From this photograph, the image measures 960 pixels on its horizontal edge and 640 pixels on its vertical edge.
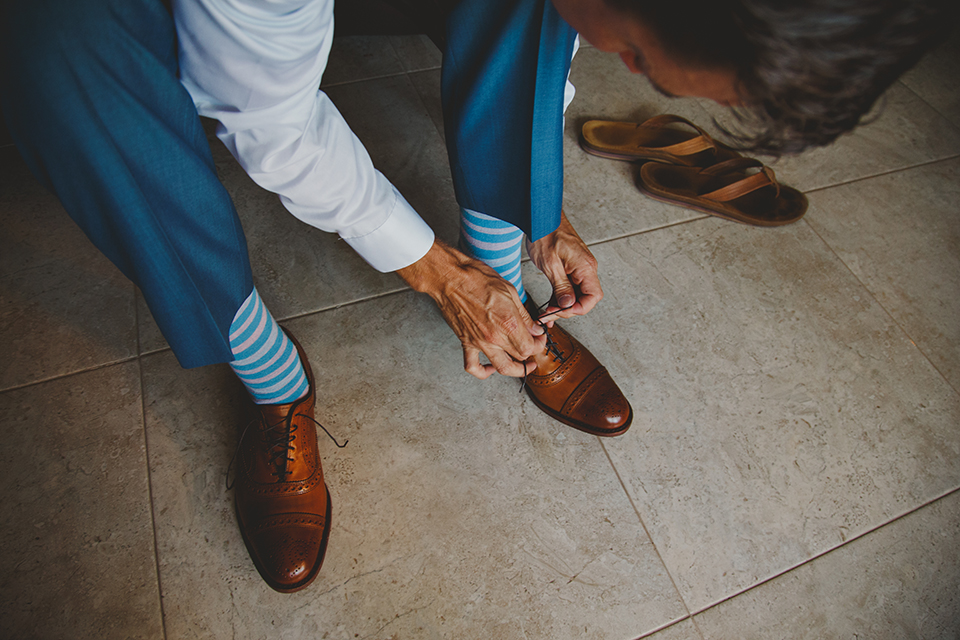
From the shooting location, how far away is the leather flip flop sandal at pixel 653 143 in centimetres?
137

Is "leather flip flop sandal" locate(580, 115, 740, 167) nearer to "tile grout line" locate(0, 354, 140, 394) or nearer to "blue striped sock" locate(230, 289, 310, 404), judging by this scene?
"blue striped sock" locate(230, 289, 310, 404)

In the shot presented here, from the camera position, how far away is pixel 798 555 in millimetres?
931

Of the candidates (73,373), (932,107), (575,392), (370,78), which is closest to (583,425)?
(575,392)

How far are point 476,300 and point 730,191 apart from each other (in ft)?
2.82

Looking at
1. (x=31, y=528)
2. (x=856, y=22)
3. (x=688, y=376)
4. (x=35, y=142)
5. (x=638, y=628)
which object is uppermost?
(x=856, y=22)

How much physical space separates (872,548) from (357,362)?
3.33ft

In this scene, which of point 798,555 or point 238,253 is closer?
point 238,253

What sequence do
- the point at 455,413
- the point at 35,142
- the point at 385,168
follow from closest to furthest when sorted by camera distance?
the point at 35,142 < the point at 455,413 < the point at 385,168

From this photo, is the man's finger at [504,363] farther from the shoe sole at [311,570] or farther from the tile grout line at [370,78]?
the tile grout line at [370,78]

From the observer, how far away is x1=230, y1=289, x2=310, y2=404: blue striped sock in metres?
0.74

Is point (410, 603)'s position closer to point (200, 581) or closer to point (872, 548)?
point (200, 581)

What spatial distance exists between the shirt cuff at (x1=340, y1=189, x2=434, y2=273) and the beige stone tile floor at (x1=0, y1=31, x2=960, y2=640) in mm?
355

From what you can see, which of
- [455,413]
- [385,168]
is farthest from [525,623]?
[385,168]

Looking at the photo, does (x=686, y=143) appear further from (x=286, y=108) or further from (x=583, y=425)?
(x=286, y=108)
